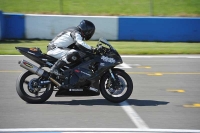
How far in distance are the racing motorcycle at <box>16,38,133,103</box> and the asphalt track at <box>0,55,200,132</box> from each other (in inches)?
8.7

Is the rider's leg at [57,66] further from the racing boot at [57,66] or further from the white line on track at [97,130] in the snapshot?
the white line on track at [97,130]

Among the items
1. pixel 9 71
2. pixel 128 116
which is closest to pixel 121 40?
pixel 9 71

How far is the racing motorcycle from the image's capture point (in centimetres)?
870

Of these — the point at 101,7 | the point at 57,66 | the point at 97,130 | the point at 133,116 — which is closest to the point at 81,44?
the point at 57,66

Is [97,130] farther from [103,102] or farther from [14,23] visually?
[14,23]

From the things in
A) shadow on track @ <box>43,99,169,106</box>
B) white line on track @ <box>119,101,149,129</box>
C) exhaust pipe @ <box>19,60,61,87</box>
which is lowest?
shadow on track @ <box>43,99,169,106</box>

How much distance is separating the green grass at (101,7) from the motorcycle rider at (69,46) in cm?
1259

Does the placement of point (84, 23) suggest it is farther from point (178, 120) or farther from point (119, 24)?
point (119, 24)

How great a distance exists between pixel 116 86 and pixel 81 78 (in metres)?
0.67

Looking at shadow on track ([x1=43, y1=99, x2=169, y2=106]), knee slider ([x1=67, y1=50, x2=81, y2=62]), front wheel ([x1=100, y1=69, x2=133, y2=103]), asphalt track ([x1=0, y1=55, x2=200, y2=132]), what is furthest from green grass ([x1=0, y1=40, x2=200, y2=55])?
knee slider ([x1=67, y1=50, x2=81, y2=62])

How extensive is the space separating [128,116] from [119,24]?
1123 cm

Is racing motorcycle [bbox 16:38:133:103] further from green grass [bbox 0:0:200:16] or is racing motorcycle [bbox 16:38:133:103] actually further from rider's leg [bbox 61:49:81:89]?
green grass [bbox 0:0:200:16]

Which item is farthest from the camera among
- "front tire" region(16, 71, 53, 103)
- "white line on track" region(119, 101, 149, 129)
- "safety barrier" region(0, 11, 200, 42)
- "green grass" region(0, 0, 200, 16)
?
"green grass" region(0, 0, 200, 16)

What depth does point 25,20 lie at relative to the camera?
1891 centimetres
